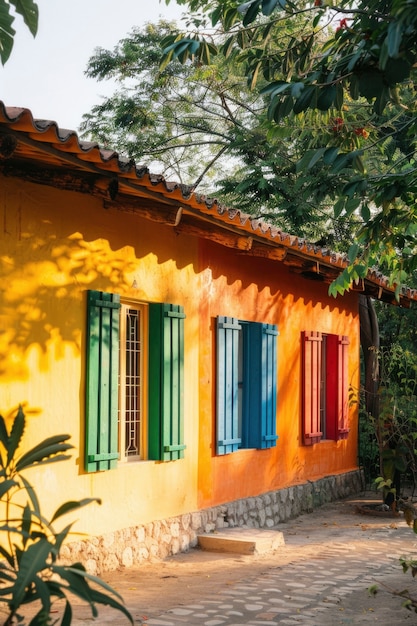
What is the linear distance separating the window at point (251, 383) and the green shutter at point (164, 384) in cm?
119

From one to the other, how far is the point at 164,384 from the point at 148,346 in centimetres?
39

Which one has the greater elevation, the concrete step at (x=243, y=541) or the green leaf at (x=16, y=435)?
the green leaf at (x=16, y=435)

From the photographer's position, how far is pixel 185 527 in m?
8.45

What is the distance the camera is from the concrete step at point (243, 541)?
8234mm

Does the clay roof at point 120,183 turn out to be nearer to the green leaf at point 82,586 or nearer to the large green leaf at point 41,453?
the large green leaf at point 41,453

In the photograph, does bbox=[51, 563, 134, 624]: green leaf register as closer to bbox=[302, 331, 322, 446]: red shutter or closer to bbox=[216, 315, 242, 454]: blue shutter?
bbox=[216, 315, 242, 454]: blue shutter

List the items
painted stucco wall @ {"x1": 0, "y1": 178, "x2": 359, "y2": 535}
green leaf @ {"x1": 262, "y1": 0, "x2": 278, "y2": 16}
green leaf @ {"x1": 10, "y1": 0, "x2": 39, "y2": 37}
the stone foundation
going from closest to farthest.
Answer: green leaf @ {"x1": 10, "y1": 0, "x2": 39, "y2": 37}
green leaf @ {"x1": 262, "y1": 0, "x2": 278, "y2": 16}
painted stucco wall @ {"x1": 0, "y1": 178, "x2": 359, "y2": 535}
the stone foundation

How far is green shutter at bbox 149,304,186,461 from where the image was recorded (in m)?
8.12

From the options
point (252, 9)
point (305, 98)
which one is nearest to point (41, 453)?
point (305, 98)

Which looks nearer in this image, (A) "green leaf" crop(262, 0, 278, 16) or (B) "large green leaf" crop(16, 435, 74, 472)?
(B) "large green leaf" crop(16, 435, 74, 472)

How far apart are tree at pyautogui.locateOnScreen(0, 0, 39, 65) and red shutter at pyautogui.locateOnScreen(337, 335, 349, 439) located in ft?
32.6

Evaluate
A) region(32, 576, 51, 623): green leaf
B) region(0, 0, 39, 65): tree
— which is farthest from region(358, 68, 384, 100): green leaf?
region(32, 576, 51, 623): green leaf

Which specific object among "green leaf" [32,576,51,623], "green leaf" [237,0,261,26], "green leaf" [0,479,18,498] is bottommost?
"green leaf" [32,576,51,623]

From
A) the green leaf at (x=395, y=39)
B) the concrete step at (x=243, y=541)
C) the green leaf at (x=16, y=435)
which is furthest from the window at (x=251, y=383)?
the green leaf at (x=395, y=39)
